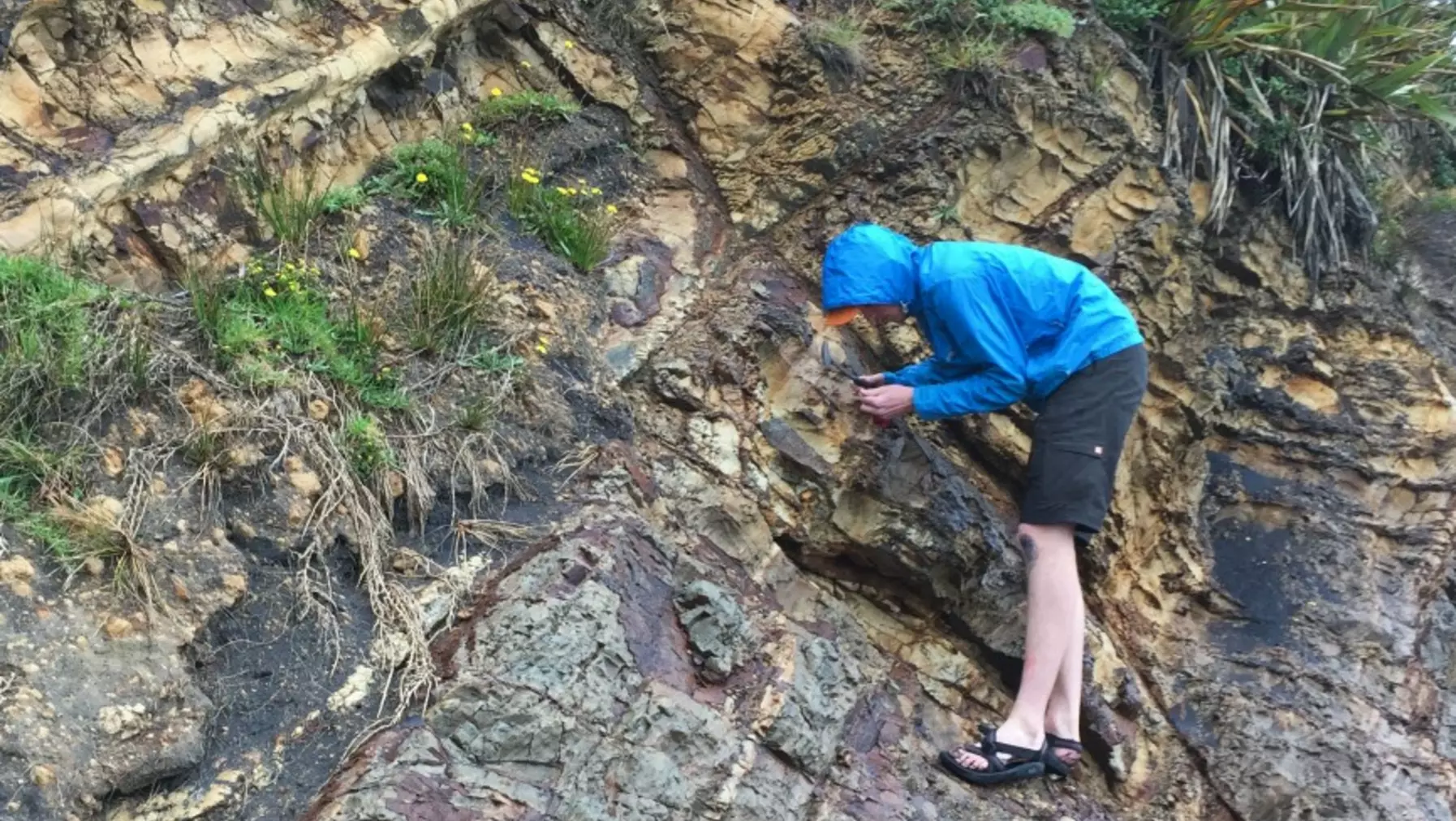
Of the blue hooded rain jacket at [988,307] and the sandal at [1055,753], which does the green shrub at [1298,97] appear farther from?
the sandal at [1055,753]

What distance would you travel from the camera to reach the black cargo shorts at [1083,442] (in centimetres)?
373

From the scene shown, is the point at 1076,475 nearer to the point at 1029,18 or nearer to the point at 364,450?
the point at 364,450

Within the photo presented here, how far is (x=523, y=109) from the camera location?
15.7 feet

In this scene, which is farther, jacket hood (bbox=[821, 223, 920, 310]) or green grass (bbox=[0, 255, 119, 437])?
jacket hood (bbox=[821, 223, 920, 310])

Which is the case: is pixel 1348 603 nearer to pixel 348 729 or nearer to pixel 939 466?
pixel 939 466

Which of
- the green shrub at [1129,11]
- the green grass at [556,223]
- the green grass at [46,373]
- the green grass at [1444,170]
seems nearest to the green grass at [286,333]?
the green grass at [46,373]

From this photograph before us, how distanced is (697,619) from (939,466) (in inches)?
58.3

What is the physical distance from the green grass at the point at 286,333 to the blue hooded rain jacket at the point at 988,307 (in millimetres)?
1610

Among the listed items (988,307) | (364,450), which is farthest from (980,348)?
(364,450)

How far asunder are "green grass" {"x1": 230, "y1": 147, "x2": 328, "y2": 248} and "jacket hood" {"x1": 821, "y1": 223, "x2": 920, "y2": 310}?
1.85m

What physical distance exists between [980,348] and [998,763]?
1421 millimetres

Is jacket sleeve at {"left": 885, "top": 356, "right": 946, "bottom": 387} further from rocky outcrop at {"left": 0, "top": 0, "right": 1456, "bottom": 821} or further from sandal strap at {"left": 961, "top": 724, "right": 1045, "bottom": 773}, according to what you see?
sandal strap at {"left": 961, "top": 724, "right": 1045, "bottom": 773}

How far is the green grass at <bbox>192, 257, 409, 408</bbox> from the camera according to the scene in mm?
3287

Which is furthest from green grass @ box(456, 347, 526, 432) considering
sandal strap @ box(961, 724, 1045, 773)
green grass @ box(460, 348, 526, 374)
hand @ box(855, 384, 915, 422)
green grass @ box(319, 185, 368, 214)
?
sandal strap @ box(961, 724, 1045, 773)
